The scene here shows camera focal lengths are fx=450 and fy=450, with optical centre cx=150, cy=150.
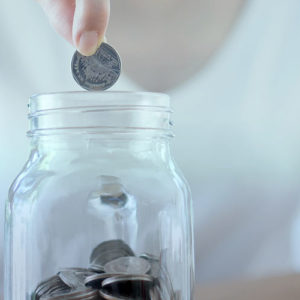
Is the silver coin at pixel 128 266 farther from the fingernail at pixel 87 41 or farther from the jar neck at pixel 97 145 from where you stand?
the fingernail at pixel 87 41

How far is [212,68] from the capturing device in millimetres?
1137

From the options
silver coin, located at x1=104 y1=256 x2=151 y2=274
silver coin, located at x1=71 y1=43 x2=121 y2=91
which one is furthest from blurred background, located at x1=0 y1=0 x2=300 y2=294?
silver coin, located at x1=104 y1=256 x2=151 y2=274

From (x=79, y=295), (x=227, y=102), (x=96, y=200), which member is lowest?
(x=79, y=295)

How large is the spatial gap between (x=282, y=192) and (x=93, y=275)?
0.82 m

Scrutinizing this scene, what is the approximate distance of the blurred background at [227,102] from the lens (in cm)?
107

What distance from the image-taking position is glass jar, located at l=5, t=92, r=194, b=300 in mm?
541

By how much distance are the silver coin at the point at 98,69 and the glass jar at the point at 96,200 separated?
50 mm

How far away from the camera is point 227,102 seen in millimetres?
1142

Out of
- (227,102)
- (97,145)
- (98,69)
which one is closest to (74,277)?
(97,145)

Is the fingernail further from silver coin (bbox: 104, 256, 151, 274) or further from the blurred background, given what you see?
the blurred background

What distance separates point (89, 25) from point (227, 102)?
0.68 metres

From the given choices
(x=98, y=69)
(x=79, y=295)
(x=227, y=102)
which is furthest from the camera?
(x=227, y=102)

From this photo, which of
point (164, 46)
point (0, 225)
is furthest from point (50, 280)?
point (164, 46)

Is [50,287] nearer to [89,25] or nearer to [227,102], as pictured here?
[89,25]
